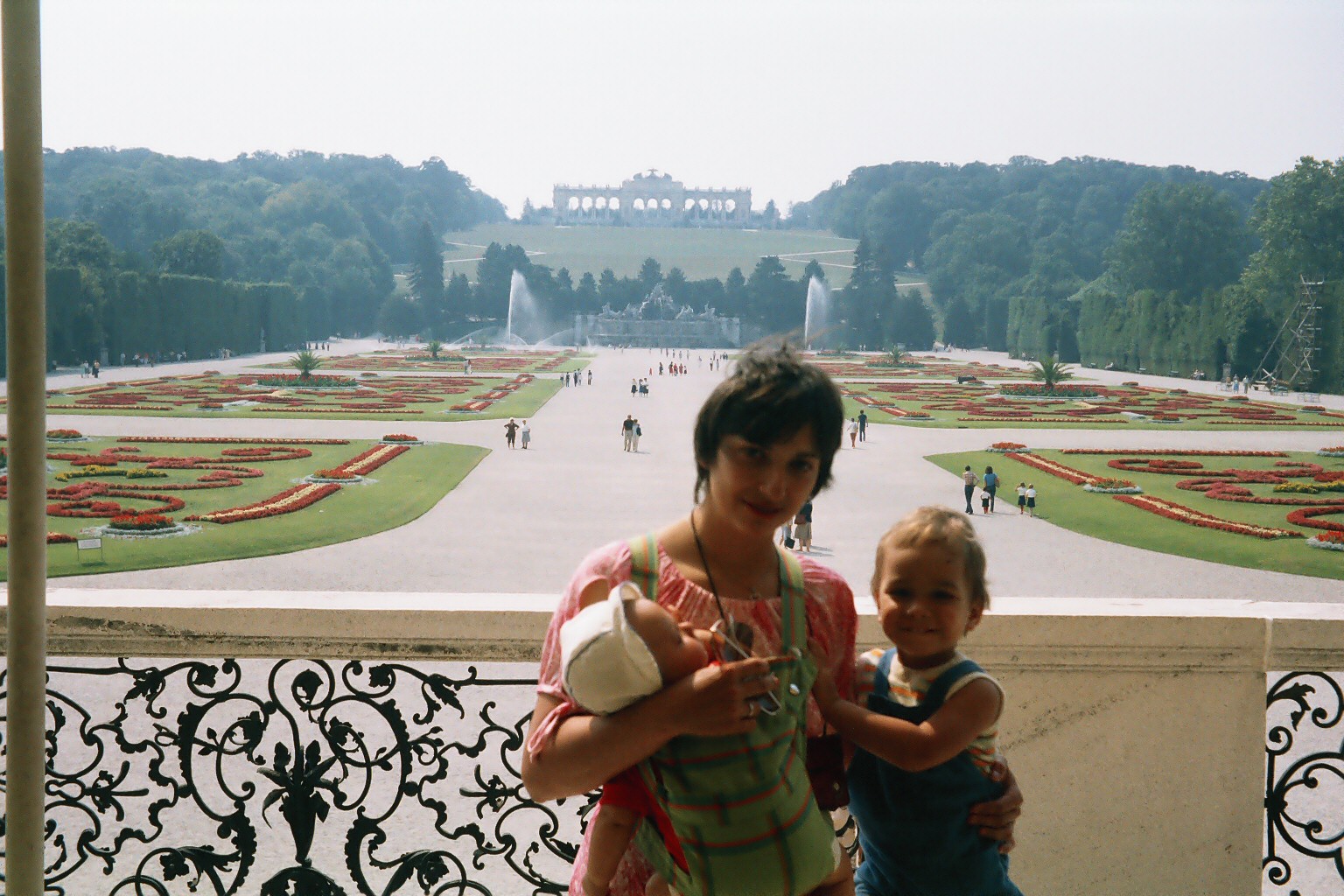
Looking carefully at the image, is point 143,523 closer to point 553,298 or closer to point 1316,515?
point 1316,515

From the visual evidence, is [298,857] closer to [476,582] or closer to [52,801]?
[52,801]

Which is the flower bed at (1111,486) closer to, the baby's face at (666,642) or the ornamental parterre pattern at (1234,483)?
the ornamental parterre pattern at (1234,483)

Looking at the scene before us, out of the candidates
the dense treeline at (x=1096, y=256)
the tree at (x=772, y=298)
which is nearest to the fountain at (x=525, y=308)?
the tree at (x=772, y=298)

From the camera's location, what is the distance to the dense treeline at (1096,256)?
1932 inches

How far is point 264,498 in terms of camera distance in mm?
15508

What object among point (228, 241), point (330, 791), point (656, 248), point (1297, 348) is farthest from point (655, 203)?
point (330, 791)

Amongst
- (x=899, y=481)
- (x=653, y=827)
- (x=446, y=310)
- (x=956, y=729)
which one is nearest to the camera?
(x=653, y=827)

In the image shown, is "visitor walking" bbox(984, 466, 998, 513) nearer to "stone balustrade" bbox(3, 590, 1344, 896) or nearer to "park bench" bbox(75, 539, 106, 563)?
"park bench" bbox(75, 539, 106, 563)

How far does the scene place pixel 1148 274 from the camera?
71125 mm

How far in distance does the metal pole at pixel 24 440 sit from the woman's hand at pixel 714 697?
952 millimetres

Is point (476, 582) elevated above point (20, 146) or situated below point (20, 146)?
below

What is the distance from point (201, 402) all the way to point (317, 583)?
2006cm

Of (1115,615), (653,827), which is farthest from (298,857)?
(1115,615)

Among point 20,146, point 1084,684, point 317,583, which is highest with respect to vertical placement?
point 20,146
